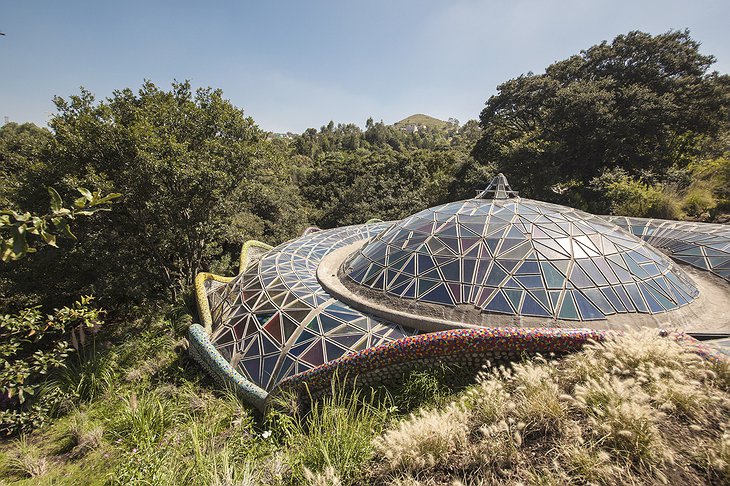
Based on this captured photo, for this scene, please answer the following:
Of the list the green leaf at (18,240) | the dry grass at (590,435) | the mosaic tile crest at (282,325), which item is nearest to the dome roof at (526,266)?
the mosaic tile crest at (282,325)

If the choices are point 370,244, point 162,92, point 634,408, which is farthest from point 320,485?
point 162,92

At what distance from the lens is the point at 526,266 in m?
9.73

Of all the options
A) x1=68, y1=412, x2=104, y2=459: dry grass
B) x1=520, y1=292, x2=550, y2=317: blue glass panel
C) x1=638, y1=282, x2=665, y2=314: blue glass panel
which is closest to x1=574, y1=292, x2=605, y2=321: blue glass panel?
x1=520, y1=292, x2=550, y2=317: blue glass panel

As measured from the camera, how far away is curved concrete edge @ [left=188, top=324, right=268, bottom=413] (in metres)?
8.73

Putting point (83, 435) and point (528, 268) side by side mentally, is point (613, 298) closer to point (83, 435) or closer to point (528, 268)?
point (528, 268)

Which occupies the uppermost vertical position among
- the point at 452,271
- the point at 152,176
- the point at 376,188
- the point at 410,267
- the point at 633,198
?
A: the point at 152,176

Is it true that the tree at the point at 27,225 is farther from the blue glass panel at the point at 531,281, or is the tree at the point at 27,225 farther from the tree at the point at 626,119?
the tree at the point at 626,119

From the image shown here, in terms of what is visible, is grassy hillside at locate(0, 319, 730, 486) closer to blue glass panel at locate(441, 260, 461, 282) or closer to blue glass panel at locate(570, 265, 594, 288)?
blue glass panel at locate(570, 265, 594, 288)

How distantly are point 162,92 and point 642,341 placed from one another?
19.6 m

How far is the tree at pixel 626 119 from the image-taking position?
2642cm

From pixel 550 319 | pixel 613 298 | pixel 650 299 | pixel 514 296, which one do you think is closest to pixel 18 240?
pixel 514 296

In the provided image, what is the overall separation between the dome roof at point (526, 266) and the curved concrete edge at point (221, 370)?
16.6 ft

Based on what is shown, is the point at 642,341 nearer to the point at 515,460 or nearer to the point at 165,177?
the point at 515,460

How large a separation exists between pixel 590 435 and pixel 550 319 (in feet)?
15.9
